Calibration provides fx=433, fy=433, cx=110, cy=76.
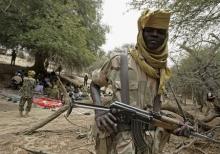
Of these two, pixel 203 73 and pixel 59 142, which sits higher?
pixel 203 73

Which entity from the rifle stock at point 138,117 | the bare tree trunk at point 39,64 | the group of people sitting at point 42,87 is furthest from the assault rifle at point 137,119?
the bare tree trunk at point 39,64

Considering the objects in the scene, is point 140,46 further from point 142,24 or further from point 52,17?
point 52,17

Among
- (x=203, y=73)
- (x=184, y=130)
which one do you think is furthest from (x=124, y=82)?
(x=203, y=73)

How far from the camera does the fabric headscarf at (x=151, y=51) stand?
3.11m

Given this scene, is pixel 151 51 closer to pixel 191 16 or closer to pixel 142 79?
pixel 142 79

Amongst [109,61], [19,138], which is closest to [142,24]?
[109,61]

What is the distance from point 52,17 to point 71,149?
16108 millimetres

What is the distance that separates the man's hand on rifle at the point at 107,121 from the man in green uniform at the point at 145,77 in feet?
0.20

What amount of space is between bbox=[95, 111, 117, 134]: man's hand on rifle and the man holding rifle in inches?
1.4

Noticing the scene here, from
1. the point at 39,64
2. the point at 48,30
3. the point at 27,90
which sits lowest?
the point at 27,90

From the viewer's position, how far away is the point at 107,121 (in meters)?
2.94

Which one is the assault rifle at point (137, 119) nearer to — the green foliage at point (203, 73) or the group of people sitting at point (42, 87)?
the green foliage at point (203, 73)

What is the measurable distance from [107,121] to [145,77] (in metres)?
0.49

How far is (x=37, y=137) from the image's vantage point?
31.0 feet
